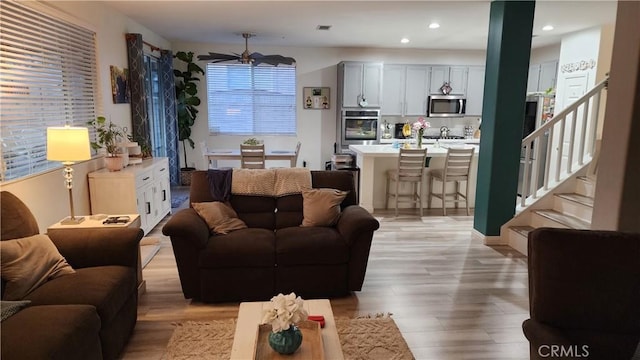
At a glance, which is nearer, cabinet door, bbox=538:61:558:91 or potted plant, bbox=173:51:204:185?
cabinet door, bbox=538:61:558:91

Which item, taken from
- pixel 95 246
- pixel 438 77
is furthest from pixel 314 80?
pixel 95 246

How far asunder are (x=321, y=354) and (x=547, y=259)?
1120mm

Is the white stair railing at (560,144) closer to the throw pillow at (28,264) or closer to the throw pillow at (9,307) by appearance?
the throw pillow at (28,264)

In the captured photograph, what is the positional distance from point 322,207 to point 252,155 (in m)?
2.75

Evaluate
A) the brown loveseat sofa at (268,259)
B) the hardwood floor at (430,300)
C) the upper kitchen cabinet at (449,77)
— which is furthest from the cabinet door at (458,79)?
the brown loveseat sofa at (268,259)

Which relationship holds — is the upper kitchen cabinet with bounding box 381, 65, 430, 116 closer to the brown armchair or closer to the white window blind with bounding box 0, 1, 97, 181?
the white window blind with bounding box 0, 1, 97, 181

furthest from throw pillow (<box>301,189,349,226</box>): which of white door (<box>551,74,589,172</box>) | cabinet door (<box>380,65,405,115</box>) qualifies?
cabinet door (<box>380,65,405,115</box>)

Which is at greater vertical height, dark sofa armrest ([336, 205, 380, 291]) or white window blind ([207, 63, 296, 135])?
white window blind ([207, 63, 296, 135])

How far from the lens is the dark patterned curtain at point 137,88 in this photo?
17.3 ft

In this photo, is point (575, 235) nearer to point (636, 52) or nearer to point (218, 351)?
point (636, 52)

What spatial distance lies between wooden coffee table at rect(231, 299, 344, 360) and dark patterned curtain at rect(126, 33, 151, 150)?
3981 millimetres

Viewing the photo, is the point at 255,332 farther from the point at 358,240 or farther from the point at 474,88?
the point at 474,88

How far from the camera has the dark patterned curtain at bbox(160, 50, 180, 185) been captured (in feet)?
22.8

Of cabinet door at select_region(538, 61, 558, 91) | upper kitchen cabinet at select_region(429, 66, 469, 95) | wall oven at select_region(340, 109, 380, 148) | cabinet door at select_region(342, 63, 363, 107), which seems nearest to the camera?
cabinet door at select_region(538, 61, 558, 91)
